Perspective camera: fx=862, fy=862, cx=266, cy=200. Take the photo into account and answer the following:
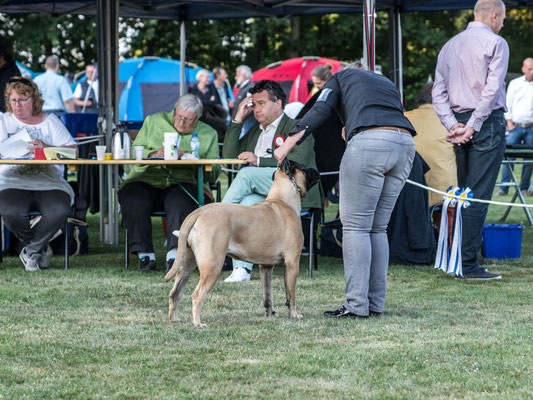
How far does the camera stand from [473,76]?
19.3ft

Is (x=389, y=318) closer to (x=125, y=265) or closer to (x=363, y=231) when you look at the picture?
(x=363, y=231)

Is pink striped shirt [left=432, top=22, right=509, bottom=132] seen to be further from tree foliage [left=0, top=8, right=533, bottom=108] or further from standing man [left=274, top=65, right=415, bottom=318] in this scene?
tree foliage [left=0, top=8, right=533, bottom=108]

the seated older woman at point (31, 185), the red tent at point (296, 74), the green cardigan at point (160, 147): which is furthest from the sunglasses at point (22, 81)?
the red tent at point (296, 74)

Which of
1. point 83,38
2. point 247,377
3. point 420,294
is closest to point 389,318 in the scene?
point 420,294

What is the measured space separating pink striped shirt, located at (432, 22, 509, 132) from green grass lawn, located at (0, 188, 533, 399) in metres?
1.18

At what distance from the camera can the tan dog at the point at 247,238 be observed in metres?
4.30

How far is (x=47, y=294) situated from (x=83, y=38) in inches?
685

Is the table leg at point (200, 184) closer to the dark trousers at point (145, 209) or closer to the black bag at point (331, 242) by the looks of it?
the dark trousers at point (145, 209)

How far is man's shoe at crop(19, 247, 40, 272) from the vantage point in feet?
20.7

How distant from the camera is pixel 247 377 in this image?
3326 millimetres

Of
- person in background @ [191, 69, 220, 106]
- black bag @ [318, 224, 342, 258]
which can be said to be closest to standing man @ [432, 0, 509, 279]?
black bag @ [318, 224, 342, 258]

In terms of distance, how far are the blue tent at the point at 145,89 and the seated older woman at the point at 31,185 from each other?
1114cm

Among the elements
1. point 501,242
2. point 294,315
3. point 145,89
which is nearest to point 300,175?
point 294,315

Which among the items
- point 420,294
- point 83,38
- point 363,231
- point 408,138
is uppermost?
point 83,38
